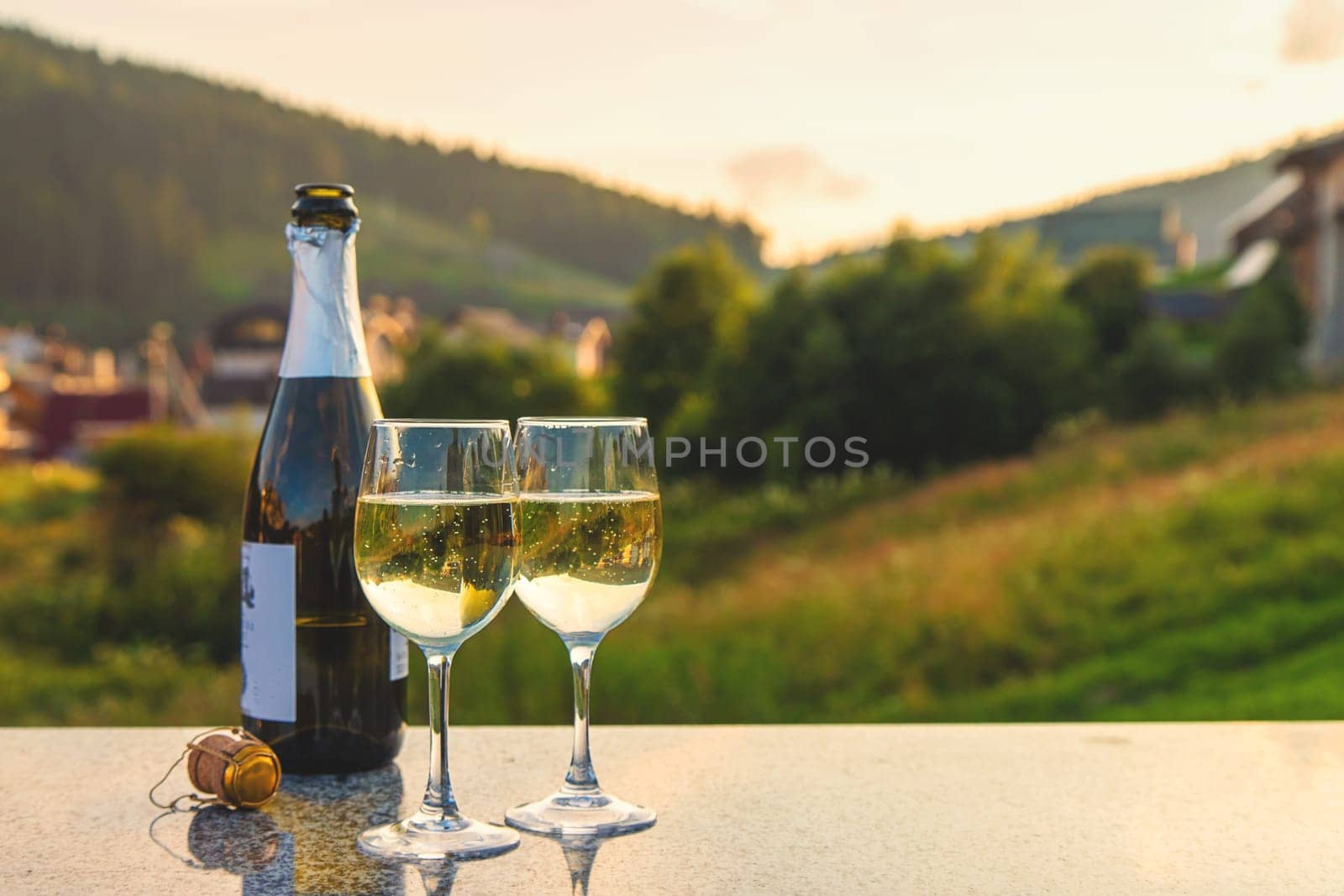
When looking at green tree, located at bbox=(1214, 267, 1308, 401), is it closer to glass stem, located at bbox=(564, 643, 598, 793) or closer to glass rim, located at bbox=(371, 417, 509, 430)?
glass stem, located at bbox=(564, 643, 598, 793)

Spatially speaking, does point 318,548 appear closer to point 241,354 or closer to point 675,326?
point 675,326

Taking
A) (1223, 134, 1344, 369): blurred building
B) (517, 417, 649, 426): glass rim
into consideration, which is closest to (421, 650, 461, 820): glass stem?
(517, 417, 649, 426): glass rim

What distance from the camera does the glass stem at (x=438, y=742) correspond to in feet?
3.56

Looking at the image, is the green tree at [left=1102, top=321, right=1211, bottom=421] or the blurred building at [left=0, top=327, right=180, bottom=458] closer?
the green tree at [left=1102, top=321, right=1211, bottom=421]

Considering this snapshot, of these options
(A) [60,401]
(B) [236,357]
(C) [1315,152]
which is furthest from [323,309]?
(B) [236,357]

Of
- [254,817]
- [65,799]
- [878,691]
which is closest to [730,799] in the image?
[254,817]

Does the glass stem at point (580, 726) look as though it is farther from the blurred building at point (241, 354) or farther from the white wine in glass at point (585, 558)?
the blurred building at point (241, 354)

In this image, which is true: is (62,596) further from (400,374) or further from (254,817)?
(254,817)

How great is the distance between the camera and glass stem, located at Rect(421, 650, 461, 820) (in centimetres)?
109

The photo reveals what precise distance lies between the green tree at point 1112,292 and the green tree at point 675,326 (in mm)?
8834

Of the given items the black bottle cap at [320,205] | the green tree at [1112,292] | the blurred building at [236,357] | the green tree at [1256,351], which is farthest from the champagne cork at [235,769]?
the blurred building at [236,357]

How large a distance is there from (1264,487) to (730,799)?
10.8 meters

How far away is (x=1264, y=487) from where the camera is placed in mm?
10828

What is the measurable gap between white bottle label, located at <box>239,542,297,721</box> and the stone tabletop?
0.10m
